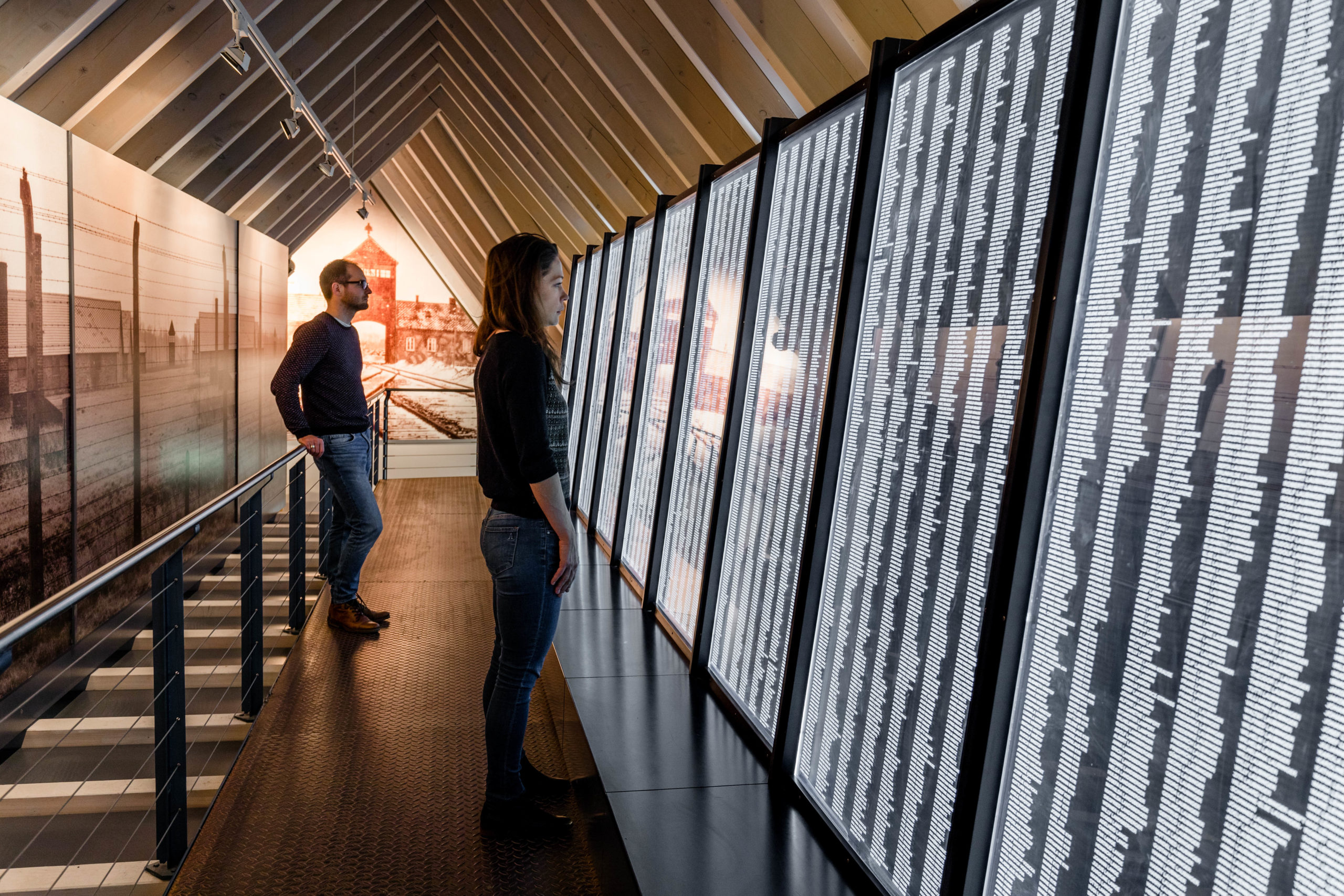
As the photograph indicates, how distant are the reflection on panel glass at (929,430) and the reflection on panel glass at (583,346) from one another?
4.93 metres

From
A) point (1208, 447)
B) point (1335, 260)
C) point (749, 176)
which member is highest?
point (749, 176)

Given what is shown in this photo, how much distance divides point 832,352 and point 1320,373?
119 centimetres

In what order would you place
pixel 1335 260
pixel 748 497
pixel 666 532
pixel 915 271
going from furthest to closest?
A: pixel 666 532, pixel 748 497, pixel 915 271, pixel 1335 260

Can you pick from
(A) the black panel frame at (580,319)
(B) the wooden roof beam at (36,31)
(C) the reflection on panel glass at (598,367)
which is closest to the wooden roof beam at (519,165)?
(A) the black panel frame at (580,319)

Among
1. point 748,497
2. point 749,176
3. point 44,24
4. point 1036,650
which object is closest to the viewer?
point 1036,650

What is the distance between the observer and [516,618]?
6.88 ft

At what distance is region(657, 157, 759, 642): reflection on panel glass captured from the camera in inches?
123

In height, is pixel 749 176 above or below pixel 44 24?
below

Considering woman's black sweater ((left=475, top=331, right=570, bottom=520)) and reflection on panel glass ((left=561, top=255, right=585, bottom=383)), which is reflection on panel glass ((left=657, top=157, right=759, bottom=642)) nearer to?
woman's black sweater ((left=475, top=331, right=570, bottom=520))

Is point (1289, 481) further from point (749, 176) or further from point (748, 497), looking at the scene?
point (749, 176)

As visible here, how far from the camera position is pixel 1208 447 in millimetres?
1051

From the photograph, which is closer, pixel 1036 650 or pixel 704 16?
pixel 1036 650

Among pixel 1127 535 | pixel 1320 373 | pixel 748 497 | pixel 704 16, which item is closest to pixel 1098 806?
pixel 1127 535

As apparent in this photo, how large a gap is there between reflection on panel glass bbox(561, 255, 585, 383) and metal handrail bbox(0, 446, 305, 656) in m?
5.21
